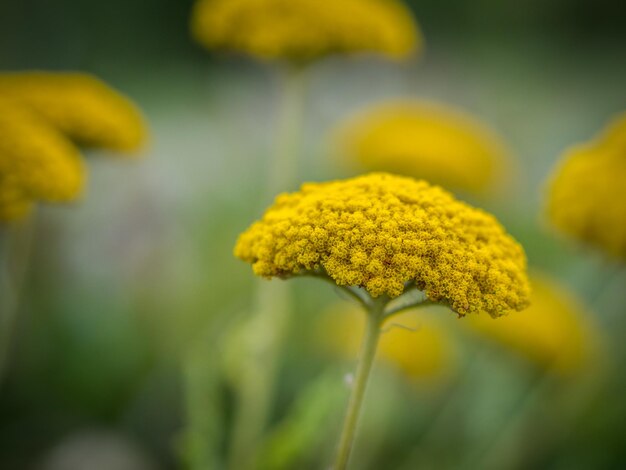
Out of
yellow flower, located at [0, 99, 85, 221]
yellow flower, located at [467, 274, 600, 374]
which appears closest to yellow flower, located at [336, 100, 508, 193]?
yellow flower, located at [467, 274, 600, 374]

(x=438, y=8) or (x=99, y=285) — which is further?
(x=438, y=8)

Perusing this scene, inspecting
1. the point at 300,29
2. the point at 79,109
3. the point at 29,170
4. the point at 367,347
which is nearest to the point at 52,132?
the point at 79,109

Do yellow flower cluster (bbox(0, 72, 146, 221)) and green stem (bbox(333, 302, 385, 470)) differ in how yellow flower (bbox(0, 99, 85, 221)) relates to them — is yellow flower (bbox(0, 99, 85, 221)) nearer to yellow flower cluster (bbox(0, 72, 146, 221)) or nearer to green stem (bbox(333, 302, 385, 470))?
yellow flower cluster (bbox(0, 72, 146, 221))

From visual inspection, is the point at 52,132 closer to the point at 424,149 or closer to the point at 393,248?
the point at 393,248

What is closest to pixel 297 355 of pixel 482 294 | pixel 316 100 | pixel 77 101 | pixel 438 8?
pixel 77 101

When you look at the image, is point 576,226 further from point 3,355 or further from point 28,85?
point 3,355

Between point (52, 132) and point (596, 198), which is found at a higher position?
point (596, 198)
